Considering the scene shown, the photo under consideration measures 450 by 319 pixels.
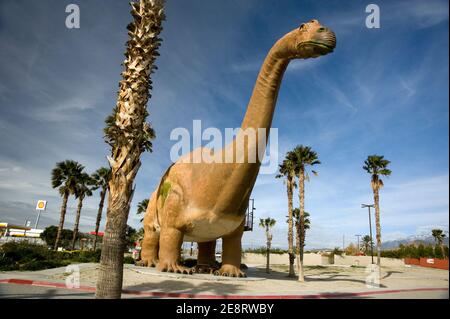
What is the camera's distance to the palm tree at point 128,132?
646cm

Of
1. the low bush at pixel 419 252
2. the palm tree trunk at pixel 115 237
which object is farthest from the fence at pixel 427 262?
the palm tree trunk at pixel 115 237

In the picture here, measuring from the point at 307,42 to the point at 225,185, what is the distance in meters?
5.87

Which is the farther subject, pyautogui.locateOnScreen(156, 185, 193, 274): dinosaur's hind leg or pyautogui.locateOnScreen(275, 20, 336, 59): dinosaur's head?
pyautogui.locateOnScreen(156, 185, 193, 274): dinosaur's hind leg

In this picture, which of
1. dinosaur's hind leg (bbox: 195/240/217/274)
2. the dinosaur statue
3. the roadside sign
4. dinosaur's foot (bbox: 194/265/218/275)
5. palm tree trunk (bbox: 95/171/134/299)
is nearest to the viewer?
palm tree trunk (bbox: 95/171/134/299)

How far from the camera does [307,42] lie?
9.13 m

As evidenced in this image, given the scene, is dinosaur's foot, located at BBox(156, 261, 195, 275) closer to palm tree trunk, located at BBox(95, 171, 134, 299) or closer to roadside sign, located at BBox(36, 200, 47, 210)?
palm tree trunk, located at BBox(95, 171, 134, 299)

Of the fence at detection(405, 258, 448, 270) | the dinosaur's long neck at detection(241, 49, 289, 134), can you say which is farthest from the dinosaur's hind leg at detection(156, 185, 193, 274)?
the fence at detection(405, 258, 448, 270)

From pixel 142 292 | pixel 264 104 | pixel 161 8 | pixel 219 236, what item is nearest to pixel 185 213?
pixel 219 236

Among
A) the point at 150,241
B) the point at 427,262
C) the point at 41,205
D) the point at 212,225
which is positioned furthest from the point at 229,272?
the point at 41,205

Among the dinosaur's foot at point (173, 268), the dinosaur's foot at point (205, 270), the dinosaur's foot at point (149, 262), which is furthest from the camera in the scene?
the dinosaur's foot at point (149, 262)

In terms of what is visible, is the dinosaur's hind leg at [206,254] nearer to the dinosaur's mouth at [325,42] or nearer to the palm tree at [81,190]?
the dinosaur's mouth at [325,42]

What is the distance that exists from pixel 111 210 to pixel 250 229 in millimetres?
13652

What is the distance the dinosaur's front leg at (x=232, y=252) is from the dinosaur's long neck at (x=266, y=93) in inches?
206

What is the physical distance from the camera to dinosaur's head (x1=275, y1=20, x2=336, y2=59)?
8.76 m
